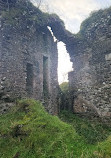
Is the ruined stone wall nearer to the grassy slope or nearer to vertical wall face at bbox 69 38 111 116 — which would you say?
vertical wall face at bbox 69 38 111 116

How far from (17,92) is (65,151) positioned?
4.22 metres

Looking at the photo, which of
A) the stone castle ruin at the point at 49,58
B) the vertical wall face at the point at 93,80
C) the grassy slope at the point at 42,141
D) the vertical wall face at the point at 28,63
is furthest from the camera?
the vertical wall face at the point at 93,80

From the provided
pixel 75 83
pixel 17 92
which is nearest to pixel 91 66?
pixel 75 83

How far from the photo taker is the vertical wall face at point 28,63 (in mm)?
7394

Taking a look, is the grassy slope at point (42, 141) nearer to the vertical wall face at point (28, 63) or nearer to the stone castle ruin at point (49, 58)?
the stone castle ruin at point (49, 58)

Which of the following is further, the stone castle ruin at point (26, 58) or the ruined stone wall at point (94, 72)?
the ruined stone wall at point (94, 72)

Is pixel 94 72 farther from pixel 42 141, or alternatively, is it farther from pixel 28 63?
pixel 42 141

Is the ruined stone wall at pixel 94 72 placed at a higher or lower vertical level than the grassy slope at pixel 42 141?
higher

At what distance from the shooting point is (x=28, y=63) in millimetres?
8625

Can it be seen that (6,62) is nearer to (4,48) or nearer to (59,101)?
(4,48)

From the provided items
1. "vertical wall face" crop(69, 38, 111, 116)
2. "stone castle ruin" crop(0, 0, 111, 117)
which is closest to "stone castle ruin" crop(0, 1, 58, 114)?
"stone castle ruin" crop(0, 0, 111, 117)

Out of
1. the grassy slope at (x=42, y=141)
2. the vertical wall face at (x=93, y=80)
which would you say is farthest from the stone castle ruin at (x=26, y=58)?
the grassy slope at (x=42, y=141)

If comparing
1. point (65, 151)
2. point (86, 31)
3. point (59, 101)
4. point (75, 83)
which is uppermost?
point (86, 31)

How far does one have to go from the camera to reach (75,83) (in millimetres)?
10328
